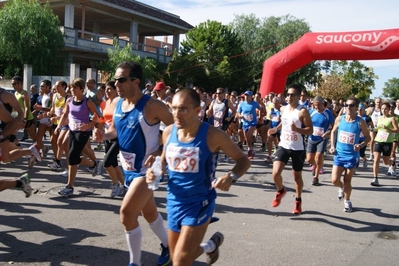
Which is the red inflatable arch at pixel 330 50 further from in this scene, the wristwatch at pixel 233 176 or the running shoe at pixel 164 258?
the wristwatch at pixel 233 176

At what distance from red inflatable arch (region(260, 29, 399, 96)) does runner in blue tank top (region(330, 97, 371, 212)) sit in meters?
9.11

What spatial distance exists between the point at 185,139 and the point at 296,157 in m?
3.77

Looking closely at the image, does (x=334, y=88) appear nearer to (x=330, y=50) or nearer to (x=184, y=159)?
(x=330, y=50)

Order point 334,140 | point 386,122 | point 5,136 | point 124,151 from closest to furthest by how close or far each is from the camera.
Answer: point 124,151 < point 5,136 < point 334,140 < point 386,122

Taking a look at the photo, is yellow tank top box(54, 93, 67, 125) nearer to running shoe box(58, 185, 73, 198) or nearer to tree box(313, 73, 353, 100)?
running shoe box(58, 185, 73, 198)

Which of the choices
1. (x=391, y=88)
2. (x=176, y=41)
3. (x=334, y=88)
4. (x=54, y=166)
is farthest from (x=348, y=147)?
(x=391, y=88)

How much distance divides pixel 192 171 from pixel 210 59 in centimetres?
3893

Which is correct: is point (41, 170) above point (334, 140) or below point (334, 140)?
below

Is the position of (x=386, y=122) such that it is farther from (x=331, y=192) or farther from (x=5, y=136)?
(x=5, y=136)

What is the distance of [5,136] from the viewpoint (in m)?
5.14

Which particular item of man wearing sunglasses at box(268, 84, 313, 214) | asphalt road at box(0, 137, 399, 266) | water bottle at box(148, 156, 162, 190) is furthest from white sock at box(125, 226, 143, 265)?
man wearing sunglasses at box(268, 84, 313, 214)

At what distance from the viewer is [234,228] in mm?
5906

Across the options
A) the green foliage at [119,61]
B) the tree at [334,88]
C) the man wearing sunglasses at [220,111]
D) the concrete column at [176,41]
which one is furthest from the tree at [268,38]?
the man wearing sunglasses at [220,111]

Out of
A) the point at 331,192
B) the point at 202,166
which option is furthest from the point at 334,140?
the point at 202,166
